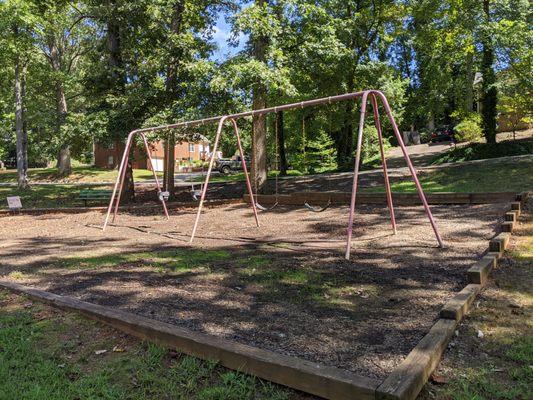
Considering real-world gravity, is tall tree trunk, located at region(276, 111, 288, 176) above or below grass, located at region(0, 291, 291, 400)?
above

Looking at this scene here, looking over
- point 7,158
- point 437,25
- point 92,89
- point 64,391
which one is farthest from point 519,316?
point 7,158

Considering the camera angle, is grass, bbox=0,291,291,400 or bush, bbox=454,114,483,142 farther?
bush, bbox=454,114,483,142

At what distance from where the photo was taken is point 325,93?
19953 millimetres

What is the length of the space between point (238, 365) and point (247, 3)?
613 inches

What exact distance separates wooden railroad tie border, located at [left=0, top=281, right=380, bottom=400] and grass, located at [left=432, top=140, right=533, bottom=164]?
20254 mm

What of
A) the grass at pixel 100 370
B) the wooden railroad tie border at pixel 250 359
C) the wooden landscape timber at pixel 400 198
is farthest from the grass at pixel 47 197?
the wooden railroad tie border at pixel 250 359

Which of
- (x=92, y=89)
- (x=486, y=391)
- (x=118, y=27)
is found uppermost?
(x=118, y=27)

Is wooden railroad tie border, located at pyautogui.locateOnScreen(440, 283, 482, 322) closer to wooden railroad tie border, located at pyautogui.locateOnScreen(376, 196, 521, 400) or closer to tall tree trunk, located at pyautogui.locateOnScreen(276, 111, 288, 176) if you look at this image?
wooden railroad tie border, located at pyautogui.locateOnScreen(376, 196, 521, 400)

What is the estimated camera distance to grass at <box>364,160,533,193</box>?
12922mm

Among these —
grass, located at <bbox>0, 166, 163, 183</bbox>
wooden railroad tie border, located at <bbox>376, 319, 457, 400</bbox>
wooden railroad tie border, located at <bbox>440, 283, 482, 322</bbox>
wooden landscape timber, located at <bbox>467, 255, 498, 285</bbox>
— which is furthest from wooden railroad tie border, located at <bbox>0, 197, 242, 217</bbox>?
grass, located at <bbox>0, 166, 163, 183</bbox>

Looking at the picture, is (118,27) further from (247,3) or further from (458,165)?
(458,165)

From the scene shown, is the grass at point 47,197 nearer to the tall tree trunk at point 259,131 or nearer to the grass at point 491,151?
the tall tree trunk at point 259,131

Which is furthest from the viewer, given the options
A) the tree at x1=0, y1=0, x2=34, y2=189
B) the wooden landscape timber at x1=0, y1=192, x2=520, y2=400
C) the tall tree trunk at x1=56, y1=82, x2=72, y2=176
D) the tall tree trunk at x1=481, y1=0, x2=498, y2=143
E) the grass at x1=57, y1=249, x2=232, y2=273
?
the tall tree trunk at x1=481, y1=0, x2=498, y2=143

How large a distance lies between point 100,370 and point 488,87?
2142 cm
